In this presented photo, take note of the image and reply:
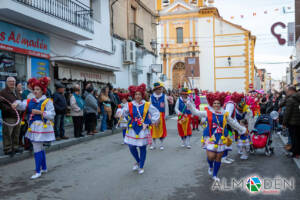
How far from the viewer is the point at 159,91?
916 cm

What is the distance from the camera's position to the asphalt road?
483 cm

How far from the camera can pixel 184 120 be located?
29.9ft

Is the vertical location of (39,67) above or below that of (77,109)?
above

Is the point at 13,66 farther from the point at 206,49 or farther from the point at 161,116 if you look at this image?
the point at 206,49

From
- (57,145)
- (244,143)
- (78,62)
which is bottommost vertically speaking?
(57,145)

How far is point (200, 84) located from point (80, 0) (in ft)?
91.5

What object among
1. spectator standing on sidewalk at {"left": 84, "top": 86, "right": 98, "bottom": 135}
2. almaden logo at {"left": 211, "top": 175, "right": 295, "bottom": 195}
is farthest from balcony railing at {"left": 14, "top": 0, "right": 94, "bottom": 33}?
almaden logo at {"left": 211, "top": 175, "right": 295, "bottom": 195}

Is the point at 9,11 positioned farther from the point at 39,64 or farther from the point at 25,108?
the point at 25,108

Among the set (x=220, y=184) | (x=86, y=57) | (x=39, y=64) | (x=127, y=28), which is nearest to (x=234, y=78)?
(x=127, y=28)

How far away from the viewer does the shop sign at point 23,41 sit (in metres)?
10.6

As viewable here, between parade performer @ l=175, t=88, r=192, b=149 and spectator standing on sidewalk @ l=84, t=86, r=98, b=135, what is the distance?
3.41 m

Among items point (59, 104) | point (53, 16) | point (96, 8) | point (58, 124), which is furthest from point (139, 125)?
point (96, 8)

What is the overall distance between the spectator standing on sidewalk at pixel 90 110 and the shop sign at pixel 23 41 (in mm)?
2946

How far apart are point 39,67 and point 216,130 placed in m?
9.34
